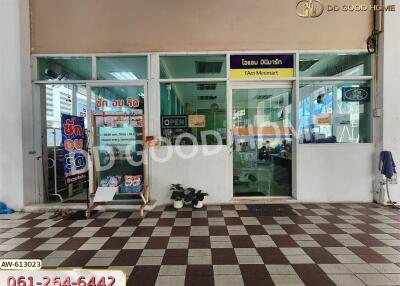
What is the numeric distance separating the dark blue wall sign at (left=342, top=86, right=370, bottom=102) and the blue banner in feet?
15.7

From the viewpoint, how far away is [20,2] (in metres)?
4.62

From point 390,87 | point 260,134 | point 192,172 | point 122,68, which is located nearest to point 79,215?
point 192,172

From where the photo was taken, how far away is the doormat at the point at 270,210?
4.34m

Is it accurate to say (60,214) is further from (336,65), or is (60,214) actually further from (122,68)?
(336,65)

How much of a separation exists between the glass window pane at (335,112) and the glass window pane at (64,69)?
4.08 m

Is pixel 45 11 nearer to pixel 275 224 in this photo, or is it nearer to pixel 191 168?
pixel 191 168

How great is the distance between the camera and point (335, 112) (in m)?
5.00

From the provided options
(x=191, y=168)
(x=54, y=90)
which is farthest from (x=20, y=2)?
(x=191, y=168)

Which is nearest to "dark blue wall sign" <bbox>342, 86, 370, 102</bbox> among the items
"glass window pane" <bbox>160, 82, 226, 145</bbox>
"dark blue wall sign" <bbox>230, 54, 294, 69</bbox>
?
"dark blue wall sign" <bbox>230, 54, 294, 69</bbox>

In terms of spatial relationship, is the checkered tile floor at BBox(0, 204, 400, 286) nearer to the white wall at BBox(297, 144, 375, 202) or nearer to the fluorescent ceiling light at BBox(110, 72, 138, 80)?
the white wall at BBox(297, 144, 375, 202)

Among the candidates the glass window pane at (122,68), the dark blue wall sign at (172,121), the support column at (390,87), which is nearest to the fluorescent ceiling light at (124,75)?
the glass window pane at (122,68)

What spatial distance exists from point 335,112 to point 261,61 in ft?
5.53

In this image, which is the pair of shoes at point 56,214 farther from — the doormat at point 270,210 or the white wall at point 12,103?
the doormat at point 270,210

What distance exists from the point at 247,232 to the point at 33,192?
3.92 meters
